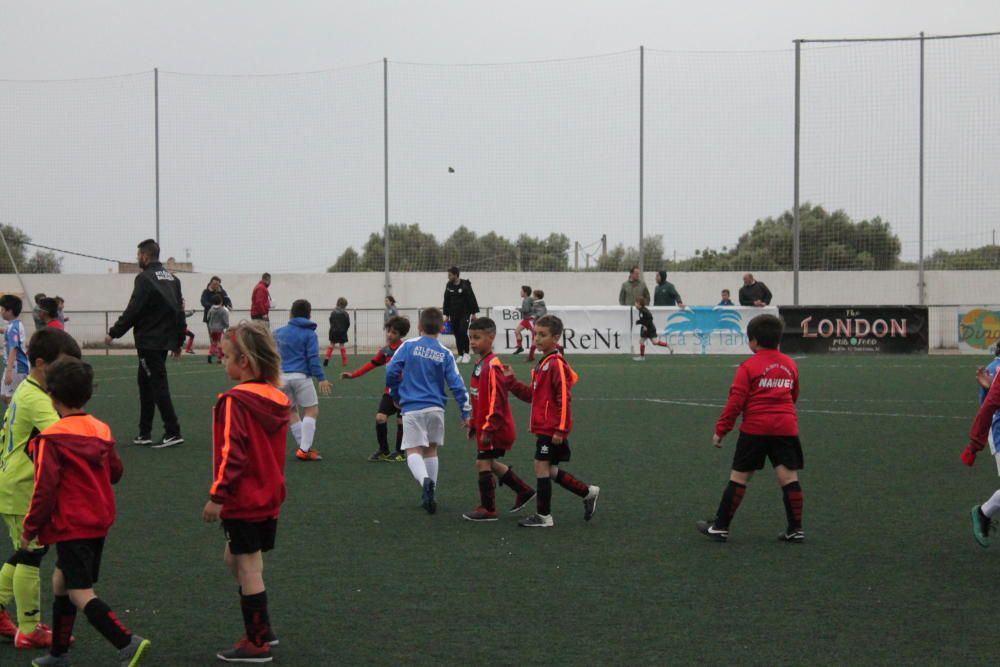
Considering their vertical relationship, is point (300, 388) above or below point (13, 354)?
below

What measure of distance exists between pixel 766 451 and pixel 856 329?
21.4 metres

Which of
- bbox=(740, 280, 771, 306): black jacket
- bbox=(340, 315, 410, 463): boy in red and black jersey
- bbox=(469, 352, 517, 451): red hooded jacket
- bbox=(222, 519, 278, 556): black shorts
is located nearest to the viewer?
bbox=(222, 519, 278, 556): black shorts

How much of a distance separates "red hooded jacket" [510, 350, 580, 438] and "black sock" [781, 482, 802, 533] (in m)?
1.42

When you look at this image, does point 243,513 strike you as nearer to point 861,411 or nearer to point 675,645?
point 675,645

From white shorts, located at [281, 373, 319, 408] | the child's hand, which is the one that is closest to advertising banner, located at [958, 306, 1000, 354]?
white shorts, located at [281, 373, 319, 408]

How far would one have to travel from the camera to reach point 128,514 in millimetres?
8156

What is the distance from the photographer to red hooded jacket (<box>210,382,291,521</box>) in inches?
184

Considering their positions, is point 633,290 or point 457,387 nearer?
point 457,387

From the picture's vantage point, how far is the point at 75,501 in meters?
4.53

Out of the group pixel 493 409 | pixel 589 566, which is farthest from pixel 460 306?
pixel 589 566

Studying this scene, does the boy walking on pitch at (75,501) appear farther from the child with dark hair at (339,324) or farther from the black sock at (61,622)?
the child with dark hair at (339,324)

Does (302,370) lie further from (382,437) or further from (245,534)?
(245,534)

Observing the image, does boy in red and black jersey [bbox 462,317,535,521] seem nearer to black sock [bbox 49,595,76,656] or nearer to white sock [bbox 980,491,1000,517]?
white sock [bbox 980,491,1000,517]

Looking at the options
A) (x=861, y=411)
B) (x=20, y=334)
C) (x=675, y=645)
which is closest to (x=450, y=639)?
(x=675, y=645)
